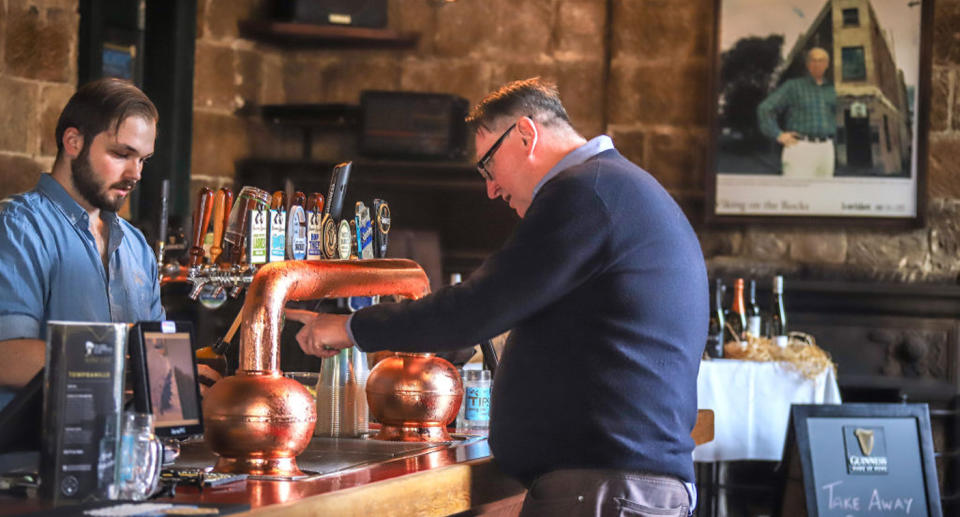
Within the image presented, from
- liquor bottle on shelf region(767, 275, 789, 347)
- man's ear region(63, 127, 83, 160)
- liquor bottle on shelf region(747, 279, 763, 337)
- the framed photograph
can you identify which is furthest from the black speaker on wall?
man's ear region(63, 127, 83, 160)

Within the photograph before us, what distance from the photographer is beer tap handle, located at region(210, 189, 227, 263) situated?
2.56 metres

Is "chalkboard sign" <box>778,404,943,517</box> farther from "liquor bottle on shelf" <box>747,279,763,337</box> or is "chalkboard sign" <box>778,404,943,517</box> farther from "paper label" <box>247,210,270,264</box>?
"paper label" <box>247,210,270,264</box>

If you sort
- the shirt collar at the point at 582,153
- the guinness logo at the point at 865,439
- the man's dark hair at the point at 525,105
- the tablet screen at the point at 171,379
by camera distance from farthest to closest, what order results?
the guinness logo at the point at 865,439
the man's dark hair at the point at 525,105
the shirt collar at the point at 582,153
the tablet screen at the point at 171,379

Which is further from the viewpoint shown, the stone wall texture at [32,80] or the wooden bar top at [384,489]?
A: the stone wall texture at [32,80]

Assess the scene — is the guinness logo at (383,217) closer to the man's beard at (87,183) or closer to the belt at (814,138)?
the man's beard at (87,183)

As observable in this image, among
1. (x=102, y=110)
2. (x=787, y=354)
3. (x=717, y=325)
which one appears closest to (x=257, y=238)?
(x=102, y=110)

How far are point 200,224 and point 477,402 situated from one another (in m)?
0.69

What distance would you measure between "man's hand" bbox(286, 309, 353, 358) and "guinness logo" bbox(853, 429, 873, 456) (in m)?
3.12

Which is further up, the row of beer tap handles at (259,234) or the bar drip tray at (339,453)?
the row of beer tap handles at (259,234)

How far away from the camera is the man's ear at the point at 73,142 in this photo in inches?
101

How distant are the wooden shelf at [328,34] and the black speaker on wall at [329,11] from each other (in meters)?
0.03

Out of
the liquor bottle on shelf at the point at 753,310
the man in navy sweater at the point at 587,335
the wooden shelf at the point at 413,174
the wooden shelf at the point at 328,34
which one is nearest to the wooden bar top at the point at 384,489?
the man in navy sweater at the point at 587,335

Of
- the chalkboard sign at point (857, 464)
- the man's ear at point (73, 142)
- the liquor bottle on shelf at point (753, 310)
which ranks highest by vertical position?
the man's ear at point (73, 142)

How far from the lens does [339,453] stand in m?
2.20
